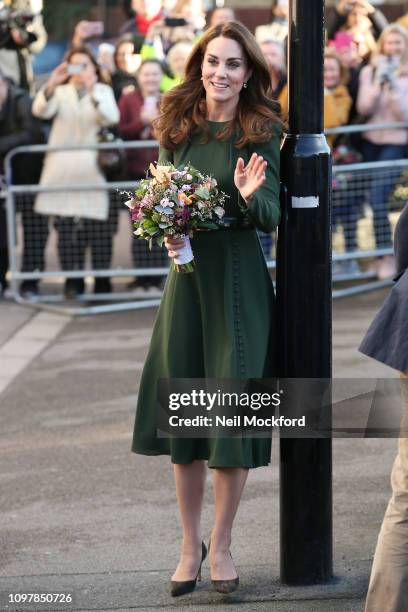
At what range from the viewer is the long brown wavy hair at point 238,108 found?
463cm

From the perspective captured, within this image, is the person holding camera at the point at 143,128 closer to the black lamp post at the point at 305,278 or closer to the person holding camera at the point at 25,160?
the person holding camera at the point at 25,160

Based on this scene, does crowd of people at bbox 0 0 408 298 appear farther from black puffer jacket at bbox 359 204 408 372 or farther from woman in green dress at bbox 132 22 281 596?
black puffer jacket at bbox 359 204 408 372

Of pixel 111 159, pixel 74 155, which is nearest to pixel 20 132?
pixel 74 155

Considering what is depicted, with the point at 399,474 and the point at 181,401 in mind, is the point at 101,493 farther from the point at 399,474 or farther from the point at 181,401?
the point at 399,474

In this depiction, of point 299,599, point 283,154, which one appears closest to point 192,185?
point 283,154

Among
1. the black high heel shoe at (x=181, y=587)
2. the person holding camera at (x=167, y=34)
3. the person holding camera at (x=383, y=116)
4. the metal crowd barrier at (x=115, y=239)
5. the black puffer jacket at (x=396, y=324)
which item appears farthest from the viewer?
the person holding camera at (x=167, y=34)

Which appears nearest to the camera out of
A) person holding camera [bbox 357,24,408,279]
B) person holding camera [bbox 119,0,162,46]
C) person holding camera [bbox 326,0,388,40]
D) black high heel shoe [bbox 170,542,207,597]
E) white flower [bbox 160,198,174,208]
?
white flower [bbox 160,198,174,208]

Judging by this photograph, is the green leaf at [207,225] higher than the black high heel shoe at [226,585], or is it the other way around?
the green leaf at [207,225]

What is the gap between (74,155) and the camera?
10.8 m

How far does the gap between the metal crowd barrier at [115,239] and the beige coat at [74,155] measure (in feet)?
0.21

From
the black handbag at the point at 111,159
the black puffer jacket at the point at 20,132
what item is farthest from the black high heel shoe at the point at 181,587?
the black puffer jacket at the point at 20,132

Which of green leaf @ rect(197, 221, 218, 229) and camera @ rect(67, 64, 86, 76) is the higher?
camera @ rect(67, 64, 86, 76)

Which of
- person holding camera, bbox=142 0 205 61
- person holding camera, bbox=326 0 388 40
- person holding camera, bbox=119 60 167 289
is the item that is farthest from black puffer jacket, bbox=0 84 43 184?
person holding camera, bbox=326 0 388 40

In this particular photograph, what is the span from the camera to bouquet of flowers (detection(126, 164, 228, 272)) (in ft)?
14.5
